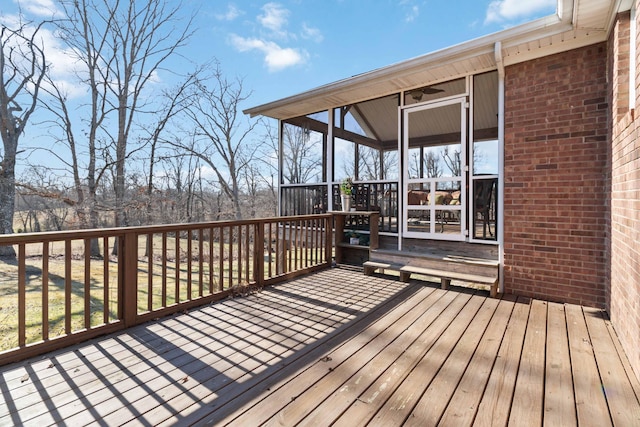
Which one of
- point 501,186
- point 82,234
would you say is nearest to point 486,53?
point 501,186

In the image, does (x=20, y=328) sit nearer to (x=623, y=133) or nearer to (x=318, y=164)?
(x=623, y=133)

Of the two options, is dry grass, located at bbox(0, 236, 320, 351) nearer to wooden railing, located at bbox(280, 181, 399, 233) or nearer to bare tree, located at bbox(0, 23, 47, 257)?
wooden railing, located at bbox(280, 181, 399, 233)

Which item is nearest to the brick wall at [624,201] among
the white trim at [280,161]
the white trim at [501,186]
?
the white trim at [501,186]

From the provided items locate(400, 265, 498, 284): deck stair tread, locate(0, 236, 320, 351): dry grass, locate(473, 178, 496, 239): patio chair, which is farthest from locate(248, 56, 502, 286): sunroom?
locate(0, 236, 320, 351): dry grass

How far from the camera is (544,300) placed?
142 inches

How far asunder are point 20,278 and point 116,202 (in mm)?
10209

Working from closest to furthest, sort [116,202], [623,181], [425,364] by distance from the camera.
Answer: [425,364] → [623,181] → [116,202]

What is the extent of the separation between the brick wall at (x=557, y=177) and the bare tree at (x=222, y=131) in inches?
470

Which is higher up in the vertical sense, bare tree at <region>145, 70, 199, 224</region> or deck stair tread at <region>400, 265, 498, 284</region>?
bare tree at <region>145, 70, 199, 224</region>

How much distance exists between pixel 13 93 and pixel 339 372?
12945 mm

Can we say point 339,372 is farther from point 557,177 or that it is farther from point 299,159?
point 299,159

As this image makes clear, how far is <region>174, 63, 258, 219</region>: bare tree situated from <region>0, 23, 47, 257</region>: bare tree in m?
4.99

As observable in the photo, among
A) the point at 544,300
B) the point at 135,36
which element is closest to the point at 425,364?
the point at 544,300

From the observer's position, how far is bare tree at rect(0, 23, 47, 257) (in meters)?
9.18
